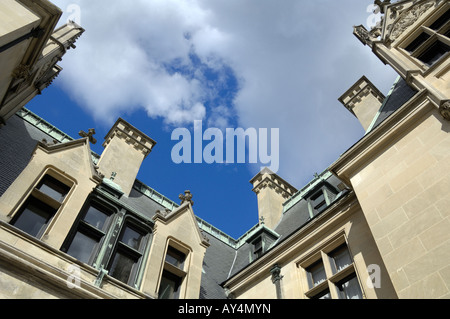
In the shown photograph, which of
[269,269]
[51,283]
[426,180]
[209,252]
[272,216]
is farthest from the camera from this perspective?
[272,216]

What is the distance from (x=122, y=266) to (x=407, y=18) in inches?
535

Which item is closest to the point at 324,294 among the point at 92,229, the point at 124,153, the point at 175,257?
the point at 175,257

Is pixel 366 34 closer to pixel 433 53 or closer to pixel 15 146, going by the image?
pixel 433 53

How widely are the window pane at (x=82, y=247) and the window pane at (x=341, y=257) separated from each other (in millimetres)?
6234

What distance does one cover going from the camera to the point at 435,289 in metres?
6.30

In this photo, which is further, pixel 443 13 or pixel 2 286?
pixel 443 13

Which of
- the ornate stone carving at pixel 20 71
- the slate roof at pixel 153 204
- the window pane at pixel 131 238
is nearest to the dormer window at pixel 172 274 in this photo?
the window pane at pixel 131 238

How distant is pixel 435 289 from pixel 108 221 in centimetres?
770

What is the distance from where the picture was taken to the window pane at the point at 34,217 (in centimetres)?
810

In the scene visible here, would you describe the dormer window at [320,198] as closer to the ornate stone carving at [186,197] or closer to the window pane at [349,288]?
the window pane at [349,288]

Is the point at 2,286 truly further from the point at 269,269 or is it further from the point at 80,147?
the point at 269,269

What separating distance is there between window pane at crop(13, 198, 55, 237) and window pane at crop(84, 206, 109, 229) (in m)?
1.05

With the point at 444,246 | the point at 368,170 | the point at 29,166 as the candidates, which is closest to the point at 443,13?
the point at 368,170
